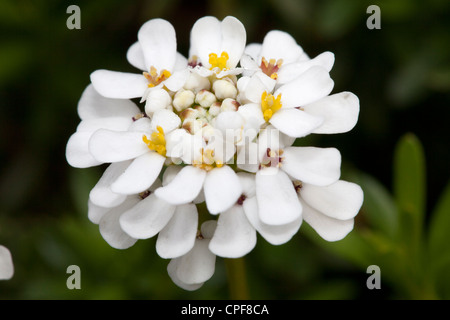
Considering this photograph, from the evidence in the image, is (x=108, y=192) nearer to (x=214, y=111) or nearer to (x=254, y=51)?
(x=214, y=111)

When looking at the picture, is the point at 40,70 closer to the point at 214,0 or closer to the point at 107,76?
the point at 214,0

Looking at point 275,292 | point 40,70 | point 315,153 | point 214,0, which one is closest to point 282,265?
point 275,292

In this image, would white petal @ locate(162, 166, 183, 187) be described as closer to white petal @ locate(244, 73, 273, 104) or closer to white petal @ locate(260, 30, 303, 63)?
white petal @ locate(244, 73, 273, 104)

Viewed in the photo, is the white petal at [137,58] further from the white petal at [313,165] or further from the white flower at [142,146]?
the white petal at [313,165]

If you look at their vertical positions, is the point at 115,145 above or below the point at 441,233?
above

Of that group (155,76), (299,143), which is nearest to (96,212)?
(155,76)

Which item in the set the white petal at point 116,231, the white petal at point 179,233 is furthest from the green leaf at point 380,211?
the white petal at point 116,231
